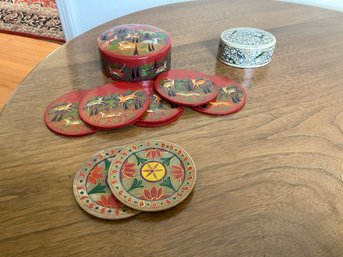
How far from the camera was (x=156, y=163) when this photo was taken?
0.45 metres

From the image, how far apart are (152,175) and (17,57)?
1779 millimetres

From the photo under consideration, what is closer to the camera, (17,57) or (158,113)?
(158,113)

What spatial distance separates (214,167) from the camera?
1.49 feet

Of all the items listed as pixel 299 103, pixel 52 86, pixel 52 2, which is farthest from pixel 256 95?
pixel 52 2

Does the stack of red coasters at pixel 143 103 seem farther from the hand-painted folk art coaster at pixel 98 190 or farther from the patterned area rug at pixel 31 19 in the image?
the patterned area rug at pixel 31 19

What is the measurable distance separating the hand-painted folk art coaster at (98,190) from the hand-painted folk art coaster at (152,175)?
0.4 inches

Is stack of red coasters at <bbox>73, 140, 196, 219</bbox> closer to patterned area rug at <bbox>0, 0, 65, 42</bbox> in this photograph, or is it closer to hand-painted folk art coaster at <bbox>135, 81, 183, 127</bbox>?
hand-painted folk art coaster at <bbox>135, 81, 183, 127</bbox>

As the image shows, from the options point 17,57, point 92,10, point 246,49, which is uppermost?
point 246,49

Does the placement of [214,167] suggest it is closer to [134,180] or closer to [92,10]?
[134,180]

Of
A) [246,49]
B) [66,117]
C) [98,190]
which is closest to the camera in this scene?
[98,190]

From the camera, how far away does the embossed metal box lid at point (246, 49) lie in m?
0.63

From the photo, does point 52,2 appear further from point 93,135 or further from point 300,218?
point 300,218

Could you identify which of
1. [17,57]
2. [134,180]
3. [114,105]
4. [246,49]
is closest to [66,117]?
[114,105]

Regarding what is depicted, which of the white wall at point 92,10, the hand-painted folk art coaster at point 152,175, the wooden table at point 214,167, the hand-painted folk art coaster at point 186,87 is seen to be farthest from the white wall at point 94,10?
the hand-painted folk art coaster at point 152,175
